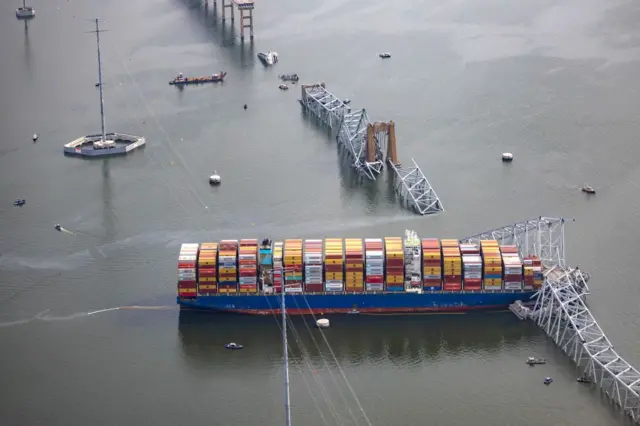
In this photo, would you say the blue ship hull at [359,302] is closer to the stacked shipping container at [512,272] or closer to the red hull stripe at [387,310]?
the red hull stripe at [387,310]

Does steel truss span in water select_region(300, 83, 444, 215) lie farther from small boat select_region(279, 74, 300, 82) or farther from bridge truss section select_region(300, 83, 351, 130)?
small boat select_region(279, 74, 300, 82)

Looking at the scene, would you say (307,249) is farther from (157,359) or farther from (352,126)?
(352,126)

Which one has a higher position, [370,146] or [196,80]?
[370,146]

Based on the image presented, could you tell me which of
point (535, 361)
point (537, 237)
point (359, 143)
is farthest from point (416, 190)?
point (535, 361)

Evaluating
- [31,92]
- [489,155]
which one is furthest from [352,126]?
[31,92]

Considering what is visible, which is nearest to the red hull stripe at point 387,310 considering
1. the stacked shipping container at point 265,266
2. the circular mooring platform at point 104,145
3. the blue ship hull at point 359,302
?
the blue ship hull at point 359,302

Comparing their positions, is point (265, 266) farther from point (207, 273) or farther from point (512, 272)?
point (512, 272)

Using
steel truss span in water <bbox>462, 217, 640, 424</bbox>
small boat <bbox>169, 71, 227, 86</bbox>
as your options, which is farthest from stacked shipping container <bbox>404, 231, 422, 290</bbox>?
small boat <bbox>169, 71, 227, 86</bbox>
